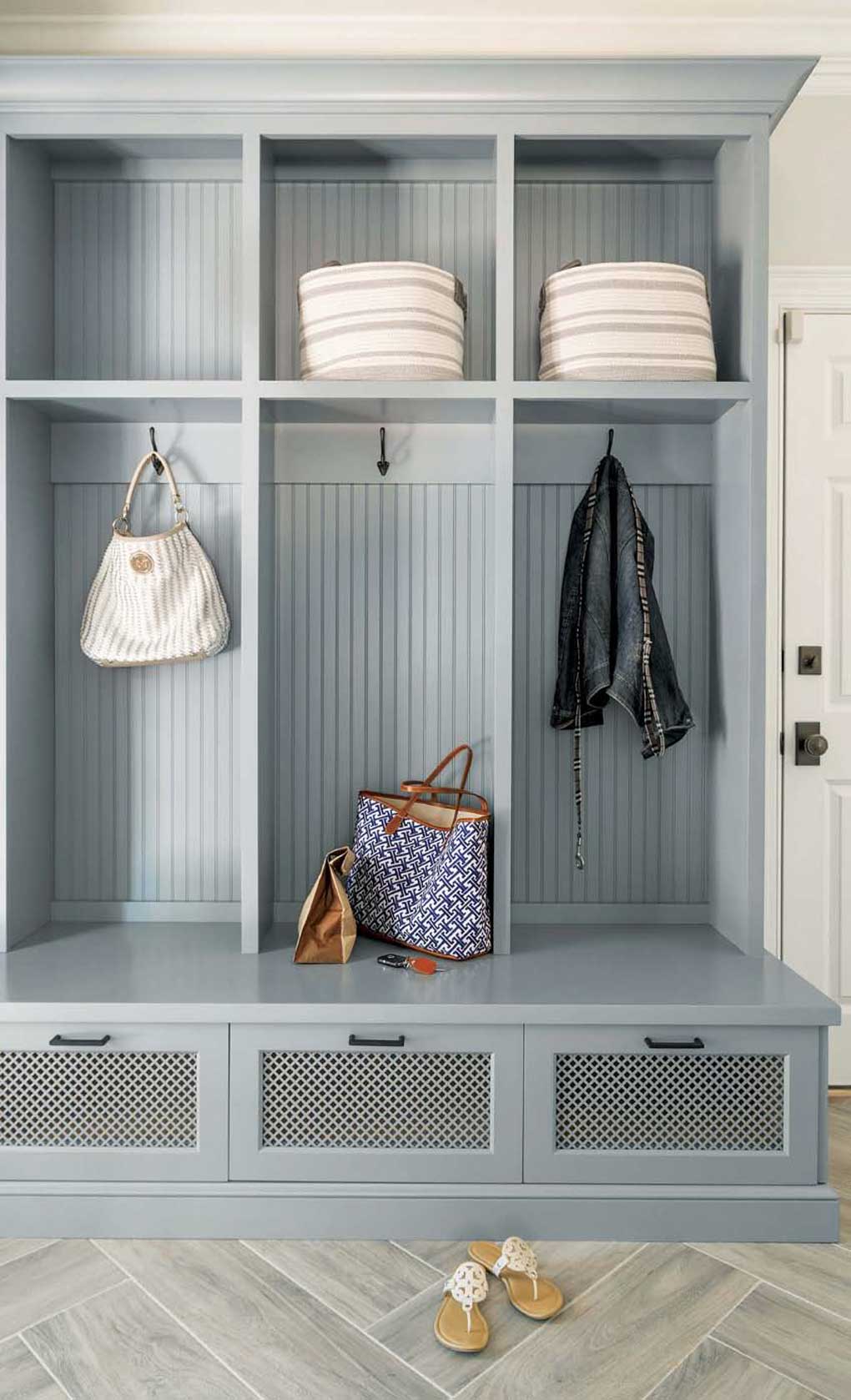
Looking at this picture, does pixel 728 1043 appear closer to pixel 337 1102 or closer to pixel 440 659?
pixel 337 1102

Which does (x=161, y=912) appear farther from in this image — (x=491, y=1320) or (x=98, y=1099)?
(x=491, y=1320)

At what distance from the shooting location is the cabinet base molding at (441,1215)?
5.91ft

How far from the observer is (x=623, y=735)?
234cm

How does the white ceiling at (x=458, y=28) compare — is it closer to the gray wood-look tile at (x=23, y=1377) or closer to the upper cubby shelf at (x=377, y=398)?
the upper cubby shelf at (x=377, y=398)

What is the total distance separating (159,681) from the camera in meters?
2.35

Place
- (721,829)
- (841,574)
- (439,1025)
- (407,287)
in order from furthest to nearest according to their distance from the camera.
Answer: (841,574), (721,829), (407,287), (439,1025)

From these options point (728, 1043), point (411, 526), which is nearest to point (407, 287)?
point (411, 526)

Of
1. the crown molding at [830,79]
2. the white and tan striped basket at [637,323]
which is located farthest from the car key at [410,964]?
the crown molding at [830,79]

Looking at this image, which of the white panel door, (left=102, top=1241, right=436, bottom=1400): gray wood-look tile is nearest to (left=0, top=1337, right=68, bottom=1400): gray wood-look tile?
(left=102, top=1241, right=436, bottom=1400): gray wood-look tile

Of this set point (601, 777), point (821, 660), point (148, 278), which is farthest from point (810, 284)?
point (148, 278)

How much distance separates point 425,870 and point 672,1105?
0.68 m

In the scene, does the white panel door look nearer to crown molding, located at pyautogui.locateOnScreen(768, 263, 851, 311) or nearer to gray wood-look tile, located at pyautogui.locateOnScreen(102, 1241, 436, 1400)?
crown molding, located at pyautogui.locateOnScreen(768, 263, 851, 311)

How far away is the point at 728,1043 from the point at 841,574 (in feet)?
4.19

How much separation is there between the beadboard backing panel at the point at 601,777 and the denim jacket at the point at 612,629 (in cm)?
7
